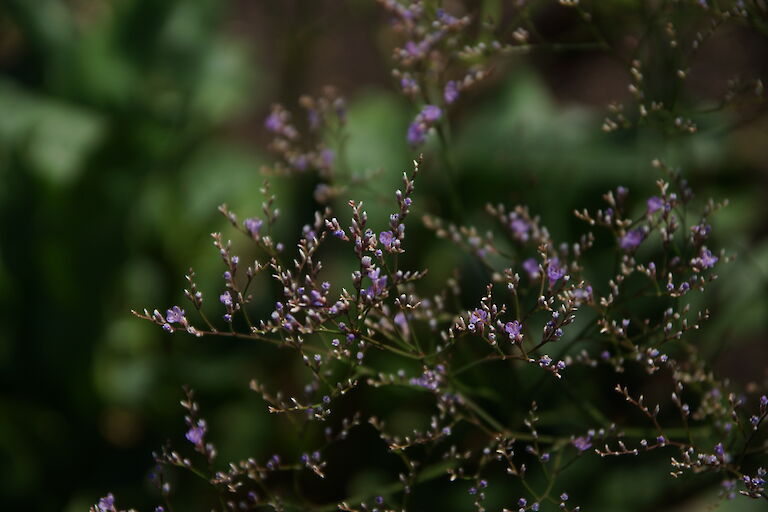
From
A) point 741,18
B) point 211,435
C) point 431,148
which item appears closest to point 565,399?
point 741,18

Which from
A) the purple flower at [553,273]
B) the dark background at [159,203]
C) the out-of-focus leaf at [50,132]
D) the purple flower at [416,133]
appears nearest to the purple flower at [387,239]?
the purple flower at [553,273]

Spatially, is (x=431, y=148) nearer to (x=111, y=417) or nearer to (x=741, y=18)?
(x=741, y=18)

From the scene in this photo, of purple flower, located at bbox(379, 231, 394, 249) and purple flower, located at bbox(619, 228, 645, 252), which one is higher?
purple flower, located at bbox(619, 228, 645, 252)

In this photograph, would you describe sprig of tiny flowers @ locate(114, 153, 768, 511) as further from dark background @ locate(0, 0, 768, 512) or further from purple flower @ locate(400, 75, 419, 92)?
dark background @ locate(0, 0, 768, 512)

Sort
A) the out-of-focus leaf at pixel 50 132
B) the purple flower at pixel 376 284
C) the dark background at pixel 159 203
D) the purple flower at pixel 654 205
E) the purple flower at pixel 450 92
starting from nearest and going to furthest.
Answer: the purple flower at pixel 376 284 < the purple flower at pixel 654 205 < the purple flower at pixel 450 92 < the dark background at pixel 159 203 < the out-of-focus leaf at pixel 50 132

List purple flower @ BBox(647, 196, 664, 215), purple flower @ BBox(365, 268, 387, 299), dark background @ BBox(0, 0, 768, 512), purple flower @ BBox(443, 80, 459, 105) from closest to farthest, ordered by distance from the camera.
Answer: purple flower @ BBox(365, 268, 387, 299), purple flower @ BBox(647, 196, 664, 215), purple flower @ BBox(443, 80, 459, 105), dark background @ BBox(0, 0, 768, 512)

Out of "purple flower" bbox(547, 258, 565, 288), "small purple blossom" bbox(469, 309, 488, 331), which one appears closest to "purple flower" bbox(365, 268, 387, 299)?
"small purple blossom" bbox(469, 309, 488, 331)

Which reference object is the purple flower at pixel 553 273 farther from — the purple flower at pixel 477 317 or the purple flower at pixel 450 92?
the purple flower at pixel 450 92
